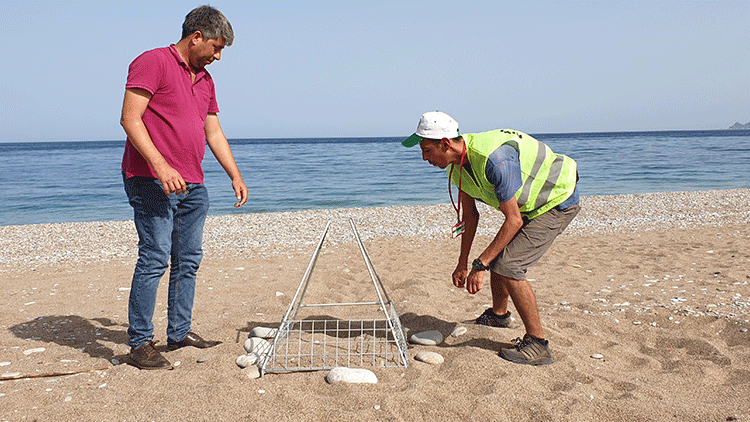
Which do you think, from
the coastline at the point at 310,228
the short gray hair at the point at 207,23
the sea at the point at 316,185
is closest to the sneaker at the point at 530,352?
the short gray hair at the point at 207,23

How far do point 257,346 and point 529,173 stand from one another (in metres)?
2.12

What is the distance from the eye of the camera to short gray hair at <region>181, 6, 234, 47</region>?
315 centimetres

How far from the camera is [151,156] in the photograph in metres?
2.93

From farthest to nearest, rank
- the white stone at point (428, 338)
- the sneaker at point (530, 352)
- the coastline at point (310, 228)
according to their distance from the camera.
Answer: the coastline at point (310, 228), the white stone at point (428, 338), the sneaker at point (530, 352)

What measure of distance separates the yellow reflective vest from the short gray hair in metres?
1.59

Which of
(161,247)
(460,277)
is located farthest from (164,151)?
(460,277)

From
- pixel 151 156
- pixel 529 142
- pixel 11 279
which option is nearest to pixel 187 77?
pixel 151 156

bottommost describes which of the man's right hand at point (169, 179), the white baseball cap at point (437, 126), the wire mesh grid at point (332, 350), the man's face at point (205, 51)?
the wire mesh grid at point (332, 350)

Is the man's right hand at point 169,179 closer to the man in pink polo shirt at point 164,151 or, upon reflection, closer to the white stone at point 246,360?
the man in pink polo shirt at point 164,151

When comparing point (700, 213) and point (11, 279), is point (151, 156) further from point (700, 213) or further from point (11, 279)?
point (700, 213)

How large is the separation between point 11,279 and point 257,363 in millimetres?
4848

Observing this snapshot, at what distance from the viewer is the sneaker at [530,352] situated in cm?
338

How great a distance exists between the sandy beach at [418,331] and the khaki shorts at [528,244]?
0.58 meters

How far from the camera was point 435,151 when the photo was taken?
10.8ft
